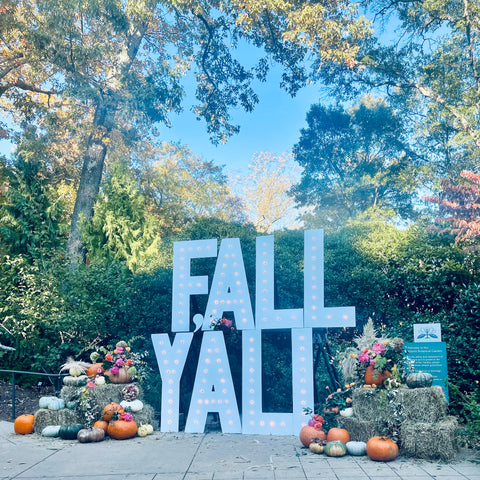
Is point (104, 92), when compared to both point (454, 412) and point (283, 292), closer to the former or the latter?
point (283, 292)

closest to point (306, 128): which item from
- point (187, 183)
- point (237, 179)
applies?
point (237, 179)

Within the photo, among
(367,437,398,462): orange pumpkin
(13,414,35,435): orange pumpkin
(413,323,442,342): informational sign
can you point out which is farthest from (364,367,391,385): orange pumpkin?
(13,414,35,435): orange pumpkin

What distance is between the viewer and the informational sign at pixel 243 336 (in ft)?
22.4

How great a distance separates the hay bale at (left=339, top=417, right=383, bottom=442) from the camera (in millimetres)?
5551

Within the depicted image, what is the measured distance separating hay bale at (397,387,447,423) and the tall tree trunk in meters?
10.1

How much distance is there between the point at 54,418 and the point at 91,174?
28.3ft

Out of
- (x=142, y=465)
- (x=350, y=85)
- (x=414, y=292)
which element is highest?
(x=350, y=85)

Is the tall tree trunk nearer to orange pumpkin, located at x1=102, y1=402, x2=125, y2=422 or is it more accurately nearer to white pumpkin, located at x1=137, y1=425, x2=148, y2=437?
orange pumpkin, located at x1=102, y1=402, x2=125, y2=422

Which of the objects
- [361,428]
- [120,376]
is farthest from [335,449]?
[120,376]

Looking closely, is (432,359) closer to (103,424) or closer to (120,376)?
(120,376)

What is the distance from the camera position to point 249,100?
1677 centimetres

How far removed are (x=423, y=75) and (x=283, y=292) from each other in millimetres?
11486

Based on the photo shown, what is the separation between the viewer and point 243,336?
24.0 feet

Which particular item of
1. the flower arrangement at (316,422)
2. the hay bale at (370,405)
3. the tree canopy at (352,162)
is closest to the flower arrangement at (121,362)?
the flower arrangement at (316,422)
